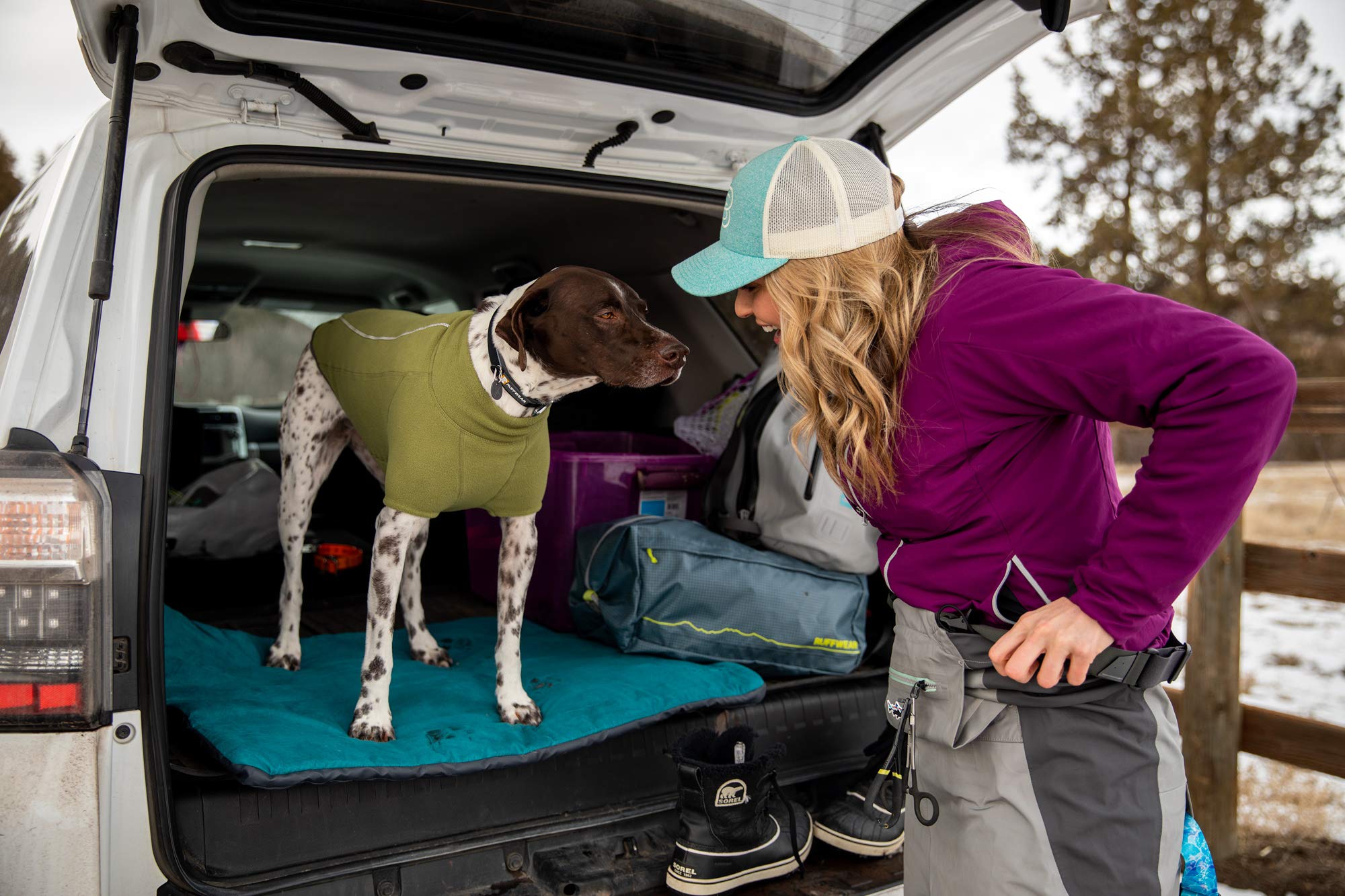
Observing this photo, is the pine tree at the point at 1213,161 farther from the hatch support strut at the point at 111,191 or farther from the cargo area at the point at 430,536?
the hatch support strut at the point at 111,191

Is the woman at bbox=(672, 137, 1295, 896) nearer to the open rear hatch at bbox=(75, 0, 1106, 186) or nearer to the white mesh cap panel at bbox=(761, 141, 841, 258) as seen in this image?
the white mesh cap panel at bbox=(761, 141, 841, 258)

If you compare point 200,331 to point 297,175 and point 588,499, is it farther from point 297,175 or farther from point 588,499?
point 297,175

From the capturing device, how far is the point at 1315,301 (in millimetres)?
15367

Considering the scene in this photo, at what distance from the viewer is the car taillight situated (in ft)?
5.16

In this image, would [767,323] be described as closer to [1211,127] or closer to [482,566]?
[482,566]

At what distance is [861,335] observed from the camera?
151cm

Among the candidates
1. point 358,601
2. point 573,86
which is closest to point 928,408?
point 573,86

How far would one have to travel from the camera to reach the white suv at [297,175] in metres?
1.62

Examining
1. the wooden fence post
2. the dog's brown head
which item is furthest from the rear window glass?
the wooden fence post

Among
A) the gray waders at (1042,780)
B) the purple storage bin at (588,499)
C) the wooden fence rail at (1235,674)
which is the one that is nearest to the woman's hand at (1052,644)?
the gray waders at (1042,780)

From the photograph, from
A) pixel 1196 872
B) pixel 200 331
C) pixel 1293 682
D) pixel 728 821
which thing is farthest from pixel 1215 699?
pixel 200 331

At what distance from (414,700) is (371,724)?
335 millimetres

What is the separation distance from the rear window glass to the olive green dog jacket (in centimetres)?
81

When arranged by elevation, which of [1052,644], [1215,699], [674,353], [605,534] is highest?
[674,353]
